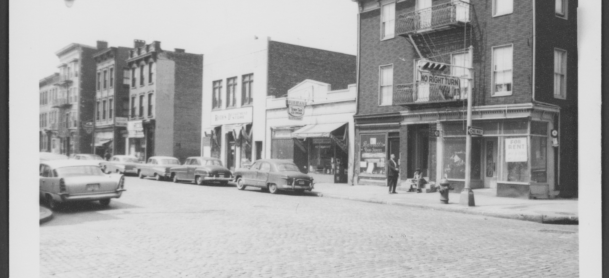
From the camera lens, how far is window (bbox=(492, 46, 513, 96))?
1327cm

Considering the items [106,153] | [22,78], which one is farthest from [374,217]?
[22,78]

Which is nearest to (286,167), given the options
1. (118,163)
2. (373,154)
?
(118,163)

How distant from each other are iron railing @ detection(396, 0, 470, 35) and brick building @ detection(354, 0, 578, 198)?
0.12 feet

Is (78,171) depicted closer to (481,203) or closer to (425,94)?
(481,203)

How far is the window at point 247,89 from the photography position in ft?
31.5

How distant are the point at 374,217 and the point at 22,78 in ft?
31.3

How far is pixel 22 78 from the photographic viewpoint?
3.11 m

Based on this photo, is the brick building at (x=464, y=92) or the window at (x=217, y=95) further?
the brick building at (x=464, y=92)

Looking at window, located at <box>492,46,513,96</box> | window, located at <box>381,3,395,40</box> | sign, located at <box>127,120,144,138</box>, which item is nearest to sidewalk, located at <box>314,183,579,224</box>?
window, located at <box>492,46,513,96</box>

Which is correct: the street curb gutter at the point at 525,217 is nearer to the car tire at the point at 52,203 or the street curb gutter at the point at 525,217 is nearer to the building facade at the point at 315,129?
the building facade at the point at 315,129

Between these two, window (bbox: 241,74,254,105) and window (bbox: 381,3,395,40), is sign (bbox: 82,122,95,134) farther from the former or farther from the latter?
window (bbox: 381,3,395,40)

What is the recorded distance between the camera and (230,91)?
9766 millimetres

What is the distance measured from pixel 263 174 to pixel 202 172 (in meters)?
1.98

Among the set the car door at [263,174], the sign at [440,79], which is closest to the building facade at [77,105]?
the car door at [263,174]
